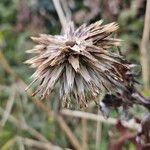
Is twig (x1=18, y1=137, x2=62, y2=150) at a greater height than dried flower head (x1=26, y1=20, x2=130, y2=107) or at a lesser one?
lesser

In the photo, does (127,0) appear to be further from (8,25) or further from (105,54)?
(105,54)

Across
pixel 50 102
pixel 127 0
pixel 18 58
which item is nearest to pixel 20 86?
pixel 50 102

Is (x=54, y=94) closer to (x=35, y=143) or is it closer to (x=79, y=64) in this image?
(x=35, y=143)

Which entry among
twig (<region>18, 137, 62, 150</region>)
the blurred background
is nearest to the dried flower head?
the blurred background

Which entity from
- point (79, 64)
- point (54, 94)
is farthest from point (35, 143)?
point (79, 64)

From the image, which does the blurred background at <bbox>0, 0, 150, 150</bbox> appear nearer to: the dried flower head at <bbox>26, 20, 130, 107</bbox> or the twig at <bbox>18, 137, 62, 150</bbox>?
the twig at <bbox>18, 137, 62, 150</bbox>

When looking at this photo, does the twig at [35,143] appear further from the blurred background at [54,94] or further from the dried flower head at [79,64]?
the dried flower head at [79,64]
